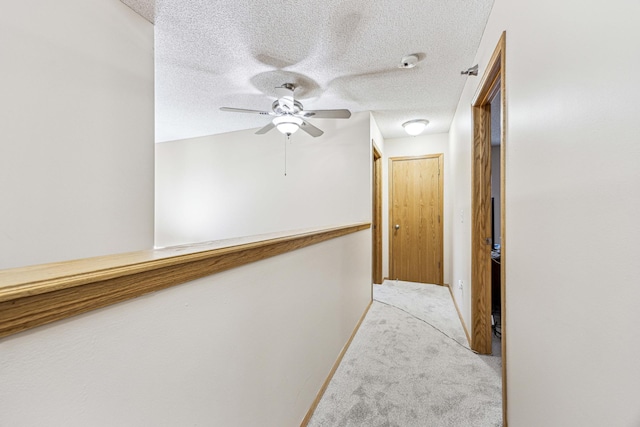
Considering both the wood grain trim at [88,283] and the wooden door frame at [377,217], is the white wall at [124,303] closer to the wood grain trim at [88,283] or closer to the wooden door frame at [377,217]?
the wood grain trim at [88,283]

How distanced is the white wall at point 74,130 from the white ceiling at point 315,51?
13.6 inches

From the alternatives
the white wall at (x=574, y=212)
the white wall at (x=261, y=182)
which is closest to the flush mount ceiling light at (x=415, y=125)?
the white wall at (x=261, y=182)

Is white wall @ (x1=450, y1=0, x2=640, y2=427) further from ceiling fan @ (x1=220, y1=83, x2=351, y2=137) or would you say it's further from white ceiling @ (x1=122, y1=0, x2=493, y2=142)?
→ ceiling fan @ (x1=220, y1=83, x2=351, y2=137)

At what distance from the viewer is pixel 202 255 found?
0.77 metres

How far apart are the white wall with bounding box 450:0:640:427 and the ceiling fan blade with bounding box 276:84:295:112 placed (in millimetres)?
1661

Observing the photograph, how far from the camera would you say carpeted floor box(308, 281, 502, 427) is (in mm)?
1543

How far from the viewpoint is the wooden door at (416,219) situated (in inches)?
165

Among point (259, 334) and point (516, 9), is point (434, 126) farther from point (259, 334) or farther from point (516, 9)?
point (259, 334)

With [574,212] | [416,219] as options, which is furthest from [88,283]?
[416,219]

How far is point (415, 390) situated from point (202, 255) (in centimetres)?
173

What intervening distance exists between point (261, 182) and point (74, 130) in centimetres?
262

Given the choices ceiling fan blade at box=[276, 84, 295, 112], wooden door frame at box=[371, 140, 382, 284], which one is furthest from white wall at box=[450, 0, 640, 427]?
wooden door frame at box=[371, 140, 382, 284]

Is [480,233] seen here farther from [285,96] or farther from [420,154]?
[420,154]

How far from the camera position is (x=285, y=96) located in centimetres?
246
